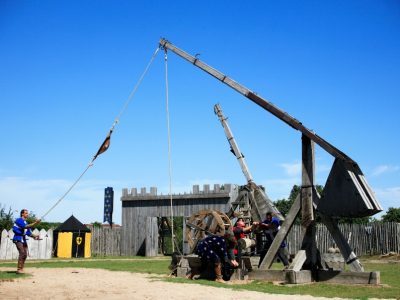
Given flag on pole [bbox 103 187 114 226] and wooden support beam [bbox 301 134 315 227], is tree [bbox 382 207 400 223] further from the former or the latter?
wooden support beam [bbox 301 134 315 227]

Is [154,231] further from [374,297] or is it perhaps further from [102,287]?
[374,297]

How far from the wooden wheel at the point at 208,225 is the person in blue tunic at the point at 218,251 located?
1.98 metres

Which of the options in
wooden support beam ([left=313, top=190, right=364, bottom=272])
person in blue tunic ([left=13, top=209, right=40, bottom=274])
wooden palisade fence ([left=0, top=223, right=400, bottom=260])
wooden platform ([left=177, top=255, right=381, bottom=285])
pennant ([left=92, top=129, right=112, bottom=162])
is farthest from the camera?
wooden palisade fence ([left=0, top=223, right=400, bottom=260])

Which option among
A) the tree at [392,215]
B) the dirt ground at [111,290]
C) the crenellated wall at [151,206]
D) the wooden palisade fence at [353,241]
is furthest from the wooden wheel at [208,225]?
the tree at [392,215]

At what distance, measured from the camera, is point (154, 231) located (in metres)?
31.0

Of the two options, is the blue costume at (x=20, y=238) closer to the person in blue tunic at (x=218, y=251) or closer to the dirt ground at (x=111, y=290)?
the dirt ground at (x=111, y=290)

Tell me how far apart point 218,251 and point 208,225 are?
3813mm

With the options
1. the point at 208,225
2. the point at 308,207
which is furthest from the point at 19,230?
the point at 308,207

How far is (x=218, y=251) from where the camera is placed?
1362 centimetres

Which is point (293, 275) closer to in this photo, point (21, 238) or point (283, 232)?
point (283, 232)

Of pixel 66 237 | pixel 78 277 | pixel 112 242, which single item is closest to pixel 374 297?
pixel 78 277

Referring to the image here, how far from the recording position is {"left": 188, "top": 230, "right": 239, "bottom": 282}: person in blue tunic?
44.3 ft

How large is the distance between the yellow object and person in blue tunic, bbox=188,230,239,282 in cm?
1674

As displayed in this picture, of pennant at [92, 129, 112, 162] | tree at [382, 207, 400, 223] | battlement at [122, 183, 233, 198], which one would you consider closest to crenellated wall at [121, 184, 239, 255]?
battlement at [122, 183, 233, 198]
